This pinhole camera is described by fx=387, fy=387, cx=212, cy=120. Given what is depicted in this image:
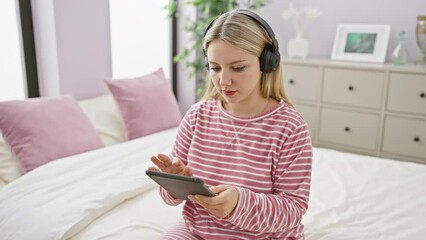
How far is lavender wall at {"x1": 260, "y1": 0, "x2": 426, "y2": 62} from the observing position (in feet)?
9.53

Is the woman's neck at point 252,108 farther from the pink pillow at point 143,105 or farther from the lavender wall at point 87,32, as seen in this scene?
the lavender wall at point 87,32

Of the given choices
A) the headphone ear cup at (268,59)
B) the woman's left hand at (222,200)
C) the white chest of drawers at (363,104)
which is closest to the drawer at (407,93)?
the white chest of drawers at (363,104)

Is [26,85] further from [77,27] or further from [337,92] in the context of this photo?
[337,92]

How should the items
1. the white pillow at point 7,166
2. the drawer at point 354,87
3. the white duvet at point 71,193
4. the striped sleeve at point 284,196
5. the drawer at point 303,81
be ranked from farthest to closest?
the drawer at point 303,81, the drawer at point 354,87, the white pillow at point 7,166, the white duvet at point 71,193, the striped sleeve at point 284,196

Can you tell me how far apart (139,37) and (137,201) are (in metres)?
1.86

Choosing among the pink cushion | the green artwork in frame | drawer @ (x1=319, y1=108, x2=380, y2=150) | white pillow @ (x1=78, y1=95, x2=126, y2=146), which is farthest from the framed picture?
the pink cushion

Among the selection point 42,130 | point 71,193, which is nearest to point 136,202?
point 71,193

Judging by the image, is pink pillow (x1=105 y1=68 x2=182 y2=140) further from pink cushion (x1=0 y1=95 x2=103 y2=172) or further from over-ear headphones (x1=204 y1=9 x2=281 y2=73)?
over-ear headphones (x1=204 y1=9 x2=281 y2=73)

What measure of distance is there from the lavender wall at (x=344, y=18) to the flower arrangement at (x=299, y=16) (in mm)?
38

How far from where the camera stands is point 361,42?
2.96m

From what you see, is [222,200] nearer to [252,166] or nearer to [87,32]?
[252,166]

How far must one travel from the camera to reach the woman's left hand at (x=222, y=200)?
34.5 inches

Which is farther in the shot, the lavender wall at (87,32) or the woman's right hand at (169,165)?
the lavender wall at (87,32)

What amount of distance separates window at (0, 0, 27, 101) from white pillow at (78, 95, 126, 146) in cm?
37
